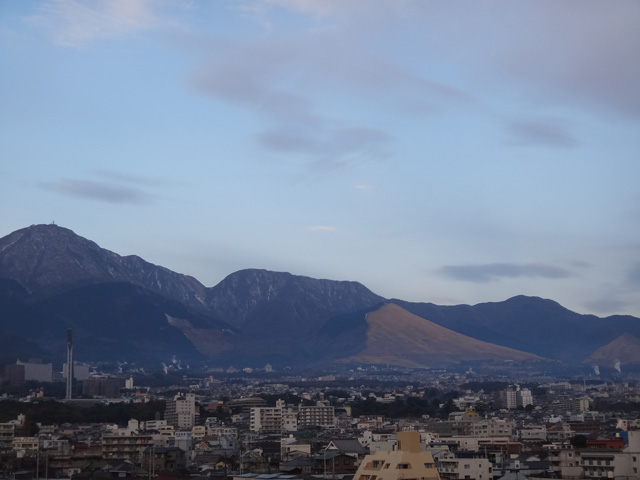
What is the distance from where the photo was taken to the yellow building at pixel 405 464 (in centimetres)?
2552

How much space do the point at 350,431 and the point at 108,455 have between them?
49.9 ft

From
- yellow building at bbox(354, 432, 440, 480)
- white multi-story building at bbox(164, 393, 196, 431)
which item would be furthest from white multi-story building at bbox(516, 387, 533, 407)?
yellow building at bbox(354, 432, 440, 480)

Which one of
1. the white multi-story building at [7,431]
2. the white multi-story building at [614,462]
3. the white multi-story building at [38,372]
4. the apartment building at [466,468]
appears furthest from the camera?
the white multi-story building at [38,372]

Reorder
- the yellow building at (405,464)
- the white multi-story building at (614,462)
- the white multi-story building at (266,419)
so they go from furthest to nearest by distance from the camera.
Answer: the white multi-story building at (266,419) < the white multi-story building at (614,462) < the yellow building at (405,464)

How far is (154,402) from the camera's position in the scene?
8444cm

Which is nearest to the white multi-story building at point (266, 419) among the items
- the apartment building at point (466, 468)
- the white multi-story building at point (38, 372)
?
the apartment building at point (466, 468)

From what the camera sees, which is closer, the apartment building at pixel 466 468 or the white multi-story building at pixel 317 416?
the apartment building at pixel 466 468

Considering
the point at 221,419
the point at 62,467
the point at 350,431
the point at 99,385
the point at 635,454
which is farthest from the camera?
the point at 99,385

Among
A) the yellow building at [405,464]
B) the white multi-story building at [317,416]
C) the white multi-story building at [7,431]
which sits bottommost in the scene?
the yellow building at [405,464]

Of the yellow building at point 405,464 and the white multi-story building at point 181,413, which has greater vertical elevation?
the white multi-story building at point 181,413

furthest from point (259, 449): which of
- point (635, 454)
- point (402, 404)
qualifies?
point (402, 404)

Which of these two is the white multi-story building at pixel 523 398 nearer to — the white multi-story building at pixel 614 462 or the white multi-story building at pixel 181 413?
the white multi-story building at pixel 181 413

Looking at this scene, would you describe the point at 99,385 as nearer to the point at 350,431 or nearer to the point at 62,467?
the point at 350,431

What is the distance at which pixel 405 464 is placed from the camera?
83.9ft
